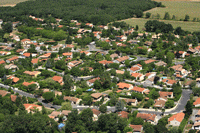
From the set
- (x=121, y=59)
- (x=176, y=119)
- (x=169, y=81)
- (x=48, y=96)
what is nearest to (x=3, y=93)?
(x=48, y=96)

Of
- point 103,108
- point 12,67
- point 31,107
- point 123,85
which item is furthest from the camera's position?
point 12,67

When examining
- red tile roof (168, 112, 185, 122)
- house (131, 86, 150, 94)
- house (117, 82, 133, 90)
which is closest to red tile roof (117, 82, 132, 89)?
house (117, 82, 133, 90)

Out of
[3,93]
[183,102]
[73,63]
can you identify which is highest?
[73,63]

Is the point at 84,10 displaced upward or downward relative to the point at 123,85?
upward

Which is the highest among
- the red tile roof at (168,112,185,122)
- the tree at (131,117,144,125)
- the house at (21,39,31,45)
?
the house at (21,39,31,45)

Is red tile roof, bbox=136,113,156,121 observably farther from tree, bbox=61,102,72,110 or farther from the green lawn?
the green lawn

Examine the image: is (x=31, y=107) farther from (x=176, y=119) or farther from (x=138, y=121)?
(x=176, y=119)
